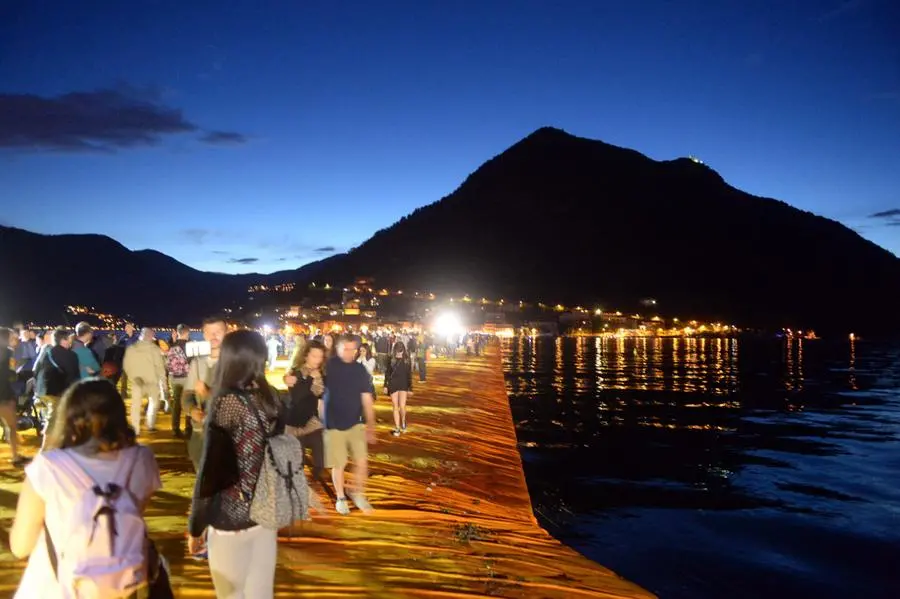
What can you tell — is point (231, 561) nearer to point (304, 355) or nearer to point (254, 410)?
point (254, 410)

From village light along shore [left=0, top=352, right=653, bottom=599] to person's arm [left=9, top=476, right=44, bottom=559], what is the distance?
272 centimetres

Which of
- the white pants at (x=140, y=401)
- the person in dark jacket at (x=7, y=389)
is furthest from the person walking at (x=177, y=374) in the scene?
the person in dark jacket at (x=7, y=389)

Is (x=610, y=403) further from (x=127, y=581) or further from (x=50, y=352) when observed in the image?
(x=127, y=581)

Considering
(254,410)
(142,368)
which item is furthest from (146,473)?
(142,368)

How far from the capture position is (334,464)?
7195 millimetres

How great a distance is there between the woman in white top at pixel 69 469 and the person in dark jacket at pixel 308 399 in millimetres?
4680

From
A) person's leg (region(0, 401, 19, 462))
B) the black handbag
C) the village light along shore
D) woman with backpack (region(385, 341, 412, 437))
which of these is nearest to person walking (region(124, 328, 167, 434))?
the village light along shore

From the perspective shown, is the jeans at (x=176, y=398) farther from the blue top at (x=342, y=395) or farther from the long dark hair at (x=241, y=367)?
the long dark hair at (x=241, y=367)

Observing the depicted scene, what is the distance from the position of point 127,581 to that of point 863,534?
1359cm

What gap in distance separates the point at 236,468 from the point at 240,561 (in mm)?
478

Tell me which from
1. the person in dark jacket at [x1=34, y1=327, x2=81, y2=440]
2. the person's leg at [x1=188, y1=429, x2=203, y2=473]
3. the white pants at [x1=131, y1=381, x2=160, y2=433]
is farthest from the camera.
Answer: the white pants at [x1=131, y1=381, x2=160, y2=433]

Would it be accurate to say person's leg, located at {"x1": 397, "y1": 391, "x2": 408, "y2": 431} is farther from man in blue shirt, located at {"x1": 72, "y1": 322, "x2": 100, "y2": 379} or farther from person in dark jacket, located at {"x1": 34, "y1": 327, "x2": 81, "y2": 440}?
person in dark jacket, located at {"x1": 34, "y1": 327, "x2": 81, "y2": 440}

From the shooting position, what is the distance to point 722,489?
15.8 meters

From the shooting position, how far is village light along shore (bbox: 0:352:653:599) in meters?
5.65
